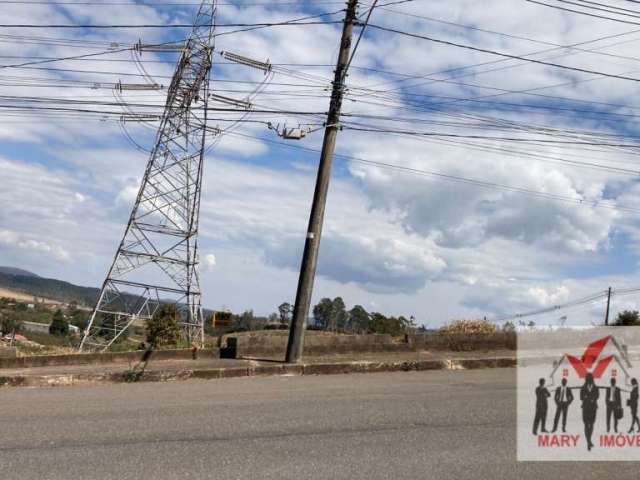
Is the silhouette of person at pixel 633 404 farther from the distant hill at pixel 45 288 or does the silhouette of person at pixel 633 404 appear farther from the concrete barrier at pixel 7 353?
the distant hill at pixel 45 288

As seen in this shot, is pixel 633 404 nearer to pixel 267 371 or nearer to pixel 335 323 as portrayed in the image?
pixel 267 371

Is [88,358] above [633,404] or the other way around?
the other way around

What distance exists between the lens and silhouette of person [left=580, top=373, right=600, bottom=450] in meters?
7.29

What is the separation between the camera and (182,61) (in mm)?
28156

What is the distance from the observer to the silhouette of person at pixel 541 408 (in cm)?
755

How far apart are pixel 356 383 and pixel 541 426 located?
4180 mm

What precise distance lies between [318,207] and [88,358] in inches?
208

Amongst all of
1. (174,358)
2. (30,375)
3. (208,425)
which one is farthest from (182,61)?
(208,425)

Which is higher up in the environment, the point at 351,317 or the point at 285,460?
the point at 351,317

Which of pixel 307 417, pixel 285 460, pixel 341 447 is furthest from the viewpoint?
pixel 307 417

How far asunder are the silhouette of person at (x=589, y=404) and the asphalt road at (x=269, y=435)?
0.80 m

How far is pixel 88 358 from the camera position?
13016 mm

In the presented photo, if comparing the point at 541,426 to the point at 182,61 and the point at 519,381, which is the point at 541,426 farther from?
the point at 182,61

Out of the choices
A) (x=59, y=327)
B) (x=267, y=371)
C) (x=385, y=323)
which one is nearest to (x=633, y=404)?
(x=267, y=371)
